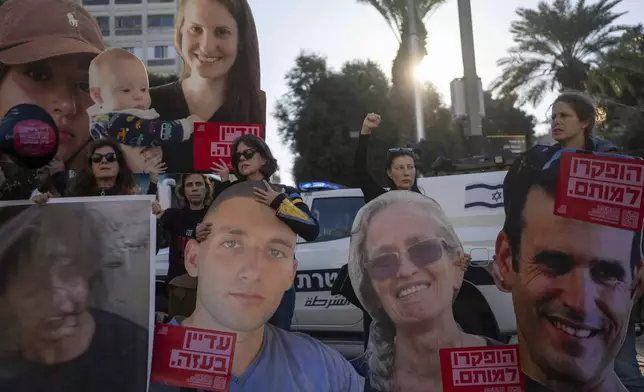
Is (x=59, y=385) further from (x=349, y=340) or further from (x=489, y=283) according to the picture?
(x=489, y=283)

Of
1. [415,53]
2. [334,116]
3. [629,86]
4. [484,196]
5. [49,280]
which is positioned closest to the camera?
[49,280]

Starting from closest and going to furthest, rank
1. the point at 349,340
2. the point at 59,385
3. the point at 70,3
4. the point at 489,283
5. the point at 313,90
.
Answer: the point at 59,385
the point at 489,283
the point at 70,3
the point at 349,340
the point at 313,90

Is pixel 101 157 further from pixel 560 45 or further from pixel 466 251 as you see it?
pixel 560 45

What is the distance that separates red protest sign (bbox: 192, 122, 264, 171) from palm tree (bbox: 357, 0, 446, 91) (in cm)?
121

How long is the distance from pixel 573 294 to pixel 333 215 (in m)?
1.61

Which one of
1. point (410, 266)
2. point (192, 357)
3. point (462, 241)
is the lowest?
point (192, 357)

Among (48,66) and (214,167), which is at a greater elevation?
(48,66)

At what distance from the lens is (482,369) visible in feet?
8.98

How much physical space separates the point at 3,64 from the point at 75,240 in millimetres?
1100

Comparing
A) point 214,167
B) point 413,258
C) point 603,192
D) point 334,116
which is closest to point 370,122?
point 334,116

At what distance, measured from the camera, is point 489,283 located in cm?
287

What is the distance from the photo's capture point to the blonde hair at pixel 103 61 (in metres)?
2.94

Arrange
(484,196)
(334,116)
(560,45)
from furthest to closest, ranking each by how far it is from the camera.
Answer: (560,45) → (334,116) → (484,196)

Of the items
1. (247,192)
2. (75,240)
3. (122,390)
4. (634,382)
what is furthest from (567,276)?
(75,240)
